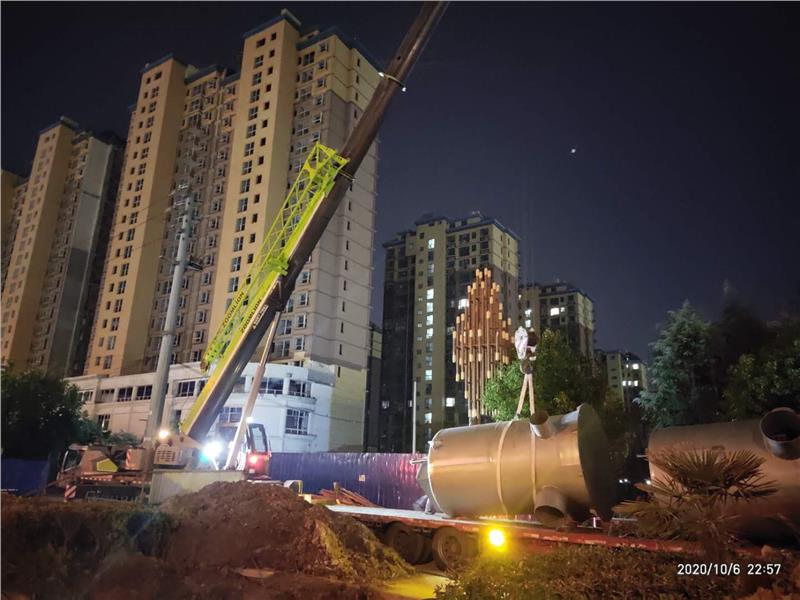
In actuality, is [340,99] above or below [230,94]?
below

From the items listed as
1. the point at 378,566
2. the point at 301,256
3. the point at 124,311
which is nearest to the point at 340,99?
the point at 124,311

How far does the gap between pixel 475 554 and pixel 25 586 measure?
27.5ft

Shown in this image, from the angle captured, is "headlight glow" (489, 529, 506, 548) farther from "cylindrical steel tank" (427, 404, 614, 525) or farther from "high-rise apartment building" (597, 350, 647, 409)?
"high-rise apartment building" (597, 350, 647, 409)

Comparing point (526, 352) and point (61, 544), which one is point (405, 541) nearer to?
point (526, 352)

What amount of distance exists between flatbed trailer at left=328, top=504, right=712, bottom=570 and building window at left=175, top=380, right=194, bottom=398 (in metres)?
43.9

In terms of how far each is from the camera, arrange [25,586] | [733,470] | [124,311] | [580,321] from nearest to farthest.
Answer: [733,470] → [25,586] → [124,311] → [580,321]

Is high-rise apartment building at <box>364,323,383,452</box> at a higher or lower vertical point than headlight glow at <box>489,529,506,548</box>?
higher

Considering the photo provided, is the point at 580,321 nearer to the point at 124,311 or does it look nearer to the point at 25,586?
the point at 124,311

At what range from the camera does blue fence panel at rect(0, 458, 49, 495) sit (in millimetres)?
20453

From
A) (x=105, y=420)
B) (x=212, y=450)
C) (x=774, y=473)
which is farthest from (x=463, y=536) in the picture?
(x=105, y=420)

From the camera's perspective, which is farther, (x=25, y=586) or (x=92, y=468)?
(x=92, y=468)

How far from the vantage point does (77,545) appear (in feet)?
34.7

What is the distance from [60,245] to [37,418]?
228ft

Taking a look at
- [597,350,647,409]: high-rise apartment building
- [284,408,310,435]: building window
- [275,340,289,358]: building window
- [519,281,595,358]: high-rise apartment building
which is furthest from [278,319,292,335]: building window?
[597,350,647,409]: high-rise apartment building
